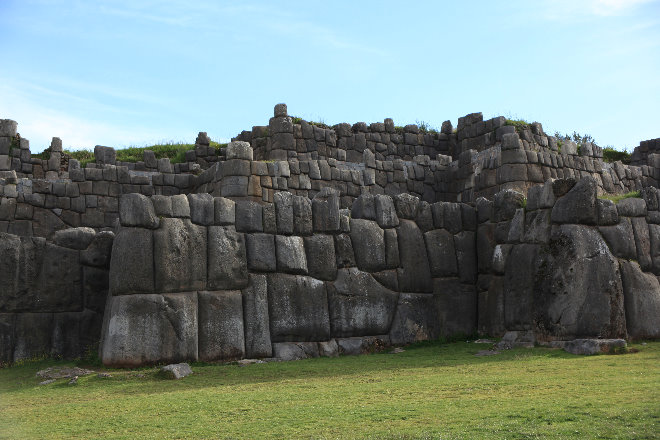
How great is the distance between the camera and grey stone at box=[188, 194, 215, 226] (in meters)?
12.6

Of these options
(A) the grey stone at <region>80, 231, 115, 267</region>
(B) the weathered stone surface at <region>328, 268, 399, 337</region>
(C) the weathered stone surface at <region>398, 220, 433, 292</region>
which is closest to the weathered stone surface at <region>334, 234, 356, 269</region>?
(B) the weathered stone surface at <region>328, 268, 399, 337</region>

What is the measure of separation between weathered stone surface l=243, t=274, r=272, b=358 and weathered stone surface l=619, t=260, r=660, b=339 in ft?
20.2

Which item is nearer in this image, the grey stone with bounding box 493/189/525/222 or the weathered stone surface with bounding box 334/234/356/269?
the weathered stone surface with bounding box 334/234/356/269

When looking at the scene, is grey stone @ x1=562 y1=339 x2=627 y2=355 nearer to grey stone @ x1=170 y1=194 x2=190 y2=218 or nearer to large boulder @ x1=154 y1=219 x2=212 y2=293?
large boulder @ x1=154 y1=219 x2=212 y2=293

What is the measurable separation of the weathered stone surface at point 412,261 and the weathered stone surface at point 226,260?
10.7 ft

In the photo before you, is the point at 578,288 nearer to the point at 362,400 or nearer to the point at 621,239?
the point at 621,239

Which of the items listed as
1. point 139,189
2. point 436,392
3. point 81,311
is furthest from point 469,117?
point 436,392

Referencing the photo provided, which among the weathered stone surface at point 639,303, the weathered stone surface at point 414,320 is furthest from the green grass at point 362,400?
the weathered stone surface at point 414,320

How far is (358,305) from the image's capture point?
1364 cm

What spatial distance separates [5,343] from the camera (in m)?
11.8

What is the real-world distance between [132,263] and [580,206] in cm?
760

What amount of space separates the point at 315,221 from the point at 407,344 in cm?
286

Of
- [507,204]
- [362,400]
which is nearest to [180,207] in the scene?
[362,400]

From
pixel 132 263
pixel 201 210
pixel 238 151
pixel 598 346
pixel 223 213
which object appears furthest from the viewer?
pixel 238 151
